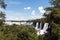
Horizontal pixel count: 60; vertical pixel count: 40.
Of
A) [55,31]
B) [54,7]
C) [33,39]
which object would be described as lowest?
[33,39]

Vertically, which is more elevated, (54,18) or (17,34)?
(54,18)

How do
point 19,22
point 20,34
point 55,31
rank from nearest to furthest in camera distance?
point 55,31, point 20,34, point 19,22

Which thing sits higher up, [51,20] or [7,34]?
[51,20]

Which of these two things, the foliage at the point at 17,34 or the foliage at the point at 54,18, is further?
Answer: the foliage at the point at 17,34

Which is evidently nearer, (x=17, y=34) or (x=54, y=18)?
(x=54, y=18)

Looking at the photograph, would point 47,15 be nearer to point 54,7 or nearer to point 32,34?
point 54,7

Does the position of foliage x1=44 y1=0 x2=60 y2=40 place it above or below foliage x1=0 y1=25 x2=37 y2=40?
above

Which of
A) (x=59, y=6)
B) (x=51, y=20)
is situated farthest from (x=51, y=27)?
(x=59, y=6)

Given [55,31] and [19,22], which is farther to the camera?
[19,22]

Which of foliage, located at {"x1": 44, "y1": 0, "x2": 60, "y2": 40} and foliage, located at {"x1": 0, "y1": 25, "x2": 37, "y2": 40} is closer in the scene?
→ foliage, located at {"x1": 44, "y1": 0, "x2": 60, "y2": 40}

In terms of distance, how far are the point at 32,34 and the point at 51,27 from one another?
30.2 ft

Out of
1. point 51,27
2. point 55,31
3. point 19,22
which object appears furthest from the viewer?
point 19,22

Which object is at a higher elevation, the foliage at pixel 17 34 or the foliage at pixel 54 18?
the foliage at pixel 54 18

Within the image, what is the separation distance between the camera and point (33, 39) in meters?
37.5
